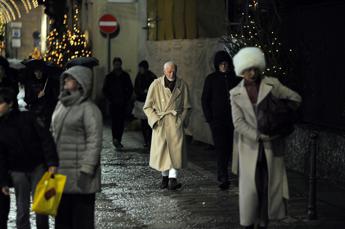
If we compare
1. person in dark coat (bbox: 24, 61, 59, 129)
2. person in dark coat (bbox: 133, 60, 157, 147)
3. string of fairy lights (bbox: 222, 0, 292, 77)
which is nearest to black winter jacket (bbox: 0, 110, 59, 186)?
person in dark coat (bbox: 24, 61, 59, 129)

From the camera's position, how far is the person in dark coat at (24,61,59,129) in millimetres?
14016

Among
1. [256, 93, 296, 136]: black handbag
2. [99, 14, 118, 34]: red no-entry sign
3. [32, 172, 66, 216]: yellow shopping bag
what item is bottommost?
[32, 172, 66, 216]: yellow shopping bag

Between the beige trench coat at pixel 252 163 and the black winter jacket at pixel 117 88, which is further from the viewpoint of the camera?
the black winter jacket at pixel 117 88

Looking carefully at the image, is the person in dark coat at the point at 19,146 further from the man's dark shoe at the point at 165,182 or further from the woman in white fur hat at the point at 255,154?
the man's dark shoe at the point at 165,182

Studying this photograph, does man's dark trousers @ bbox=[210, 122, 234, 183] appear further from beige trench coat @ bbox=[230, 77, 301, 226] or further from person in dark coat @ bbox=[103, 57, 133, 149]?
person in dark coat @ bbox=[103, 57, 133, 149]

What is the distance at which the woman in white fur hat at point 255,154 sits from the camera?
28.1 ft

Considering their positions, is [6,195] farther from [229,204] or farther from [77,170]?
[229,204]

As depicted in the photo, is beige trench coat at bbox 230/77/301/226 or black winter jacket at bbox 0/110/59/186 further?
beige trench coat at bbox 230/77/301/226

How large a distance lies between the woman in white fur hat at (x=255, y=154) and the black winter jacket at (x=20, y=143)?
185 cm

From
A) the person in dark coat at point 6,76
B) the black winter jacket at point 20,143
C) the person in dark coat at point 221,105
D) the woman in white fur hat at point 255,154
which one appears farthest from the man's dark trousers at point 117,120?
the black winter jacket at point 20,143

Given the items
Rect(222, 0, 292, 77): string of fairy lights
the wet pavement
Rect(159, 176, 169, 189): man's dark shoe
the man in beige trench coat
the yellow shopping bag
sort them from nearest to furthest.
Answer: the yellow shopping bag, the wet pavement, the man in beige trench coat, Rect(159, 176, 169, 189): man's dark shoe, Rect(222, 0, 292, 77): string of fairy lights

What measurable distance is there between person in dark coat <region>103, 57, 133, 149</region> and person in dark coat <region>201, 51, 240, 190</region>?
600 cm

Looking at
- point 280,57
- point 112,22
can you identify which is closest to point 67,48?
point 112,22

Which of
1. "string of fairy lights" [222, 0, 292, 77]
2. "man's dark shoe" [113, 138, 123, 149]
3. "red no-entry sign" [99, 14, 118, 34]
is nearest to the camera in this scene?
"string of fairy lights" [222, 0, 292, 77]
